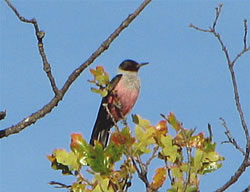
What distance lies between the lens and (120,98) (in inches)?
238

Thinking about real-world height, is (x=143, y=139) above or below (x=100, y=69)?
below

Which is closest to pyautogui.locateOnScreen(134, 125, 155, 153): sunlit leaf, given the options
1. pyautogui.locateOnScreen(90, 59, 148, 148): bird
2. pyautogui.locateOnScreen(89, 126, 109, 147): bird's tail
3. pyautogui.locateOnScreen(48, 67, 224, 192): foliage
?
pyautogui.locateOnScreen(48, 67, 224, 192): foliage

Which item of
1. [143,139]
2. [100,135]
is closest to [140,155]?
[143,139]

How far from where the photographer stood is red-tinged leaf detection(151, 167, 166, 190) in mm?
2947

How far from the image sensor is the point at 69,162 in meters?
3.08

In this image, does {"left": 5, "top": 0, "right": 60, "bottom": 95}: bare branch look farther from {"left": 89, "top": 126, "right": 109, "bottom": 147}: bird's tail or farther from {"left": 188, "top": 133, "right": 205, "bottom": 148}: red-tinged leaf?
{"left": 89, "top": 126, "right": 109, "bottom": 147}: bird's tail

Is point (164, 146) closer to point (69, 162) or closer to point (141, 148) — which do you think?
point (141, 148)

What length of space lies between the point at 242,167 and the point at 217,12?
107 centimetres

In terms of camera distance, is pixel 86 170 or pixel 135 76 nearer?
pixel 86 170

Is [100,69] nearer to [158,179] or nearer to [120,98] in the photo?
[158,179]

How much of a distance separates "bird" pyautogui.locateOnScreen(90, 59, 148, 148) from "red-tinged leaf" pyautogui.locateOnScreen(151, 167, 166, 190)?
7.70 feet

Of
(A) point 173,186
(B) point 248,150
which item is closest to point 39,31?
(A) point 173,186

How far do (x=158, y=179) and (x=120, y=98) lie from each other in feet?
10.2

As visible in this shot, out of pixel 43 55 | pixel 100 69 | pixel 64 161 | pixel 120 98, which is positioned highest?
pixel 120 98
